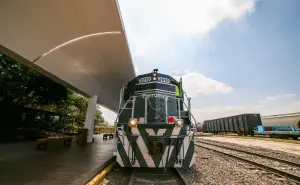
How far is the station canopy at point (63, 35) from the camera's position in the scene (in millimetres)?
3549

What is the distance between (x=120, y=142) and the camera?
4.17 meters

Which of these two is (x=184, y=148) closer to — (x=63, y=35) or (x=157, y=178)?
(x=157, y=178)

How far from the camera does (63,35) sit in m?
4.60

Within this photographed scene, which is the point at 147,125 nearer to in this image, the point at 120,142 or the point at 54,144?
the point at 120,142

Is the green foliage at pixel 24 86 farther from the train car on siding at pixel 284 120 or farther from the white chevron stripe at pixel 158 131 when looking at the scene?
the train car on siding at pixel 284 120

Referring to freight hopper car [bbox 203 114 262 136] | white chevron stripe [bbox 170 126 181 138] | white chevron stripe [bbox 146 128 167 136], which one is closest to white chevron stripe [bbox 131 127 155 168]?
white chevron stripe [bbox 146 128 167 136]

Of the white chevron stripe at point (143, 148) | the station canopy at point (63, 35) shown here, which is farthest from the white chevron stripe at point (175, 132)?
the station canopy at point (63, 35)

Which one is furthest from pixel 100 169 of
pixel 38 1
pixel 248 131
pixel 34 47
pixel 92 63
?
pixel 248 131

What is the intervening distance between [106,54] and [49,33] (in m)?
2.37

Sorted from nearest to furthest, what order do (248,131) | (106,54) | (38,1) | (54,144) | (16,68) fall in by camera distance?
(38,1) → (106,54) → (54,144) → (16,68) → (248,131)

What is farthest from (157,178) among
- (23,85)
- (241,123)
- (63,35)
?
(241,123)

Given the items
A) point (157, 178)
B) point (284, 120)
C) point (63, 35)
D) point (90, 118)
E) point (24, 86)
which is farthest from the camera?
point (284, 120)

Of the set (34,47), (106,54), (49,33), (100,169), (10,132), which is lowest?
(100,169)

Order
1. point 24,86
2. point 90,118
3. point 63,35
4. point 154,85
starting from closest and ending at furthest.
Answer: point 63,35
point 154,85
point 90,118
point 24,86
